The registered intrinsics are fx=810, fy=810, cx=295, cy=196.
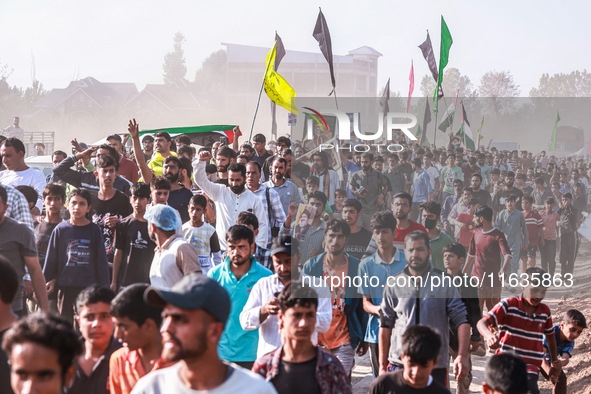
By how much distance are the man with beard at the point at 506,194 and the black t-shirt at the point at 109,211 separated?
10.7ft

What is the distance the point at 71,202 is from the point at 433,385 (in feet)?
11.2

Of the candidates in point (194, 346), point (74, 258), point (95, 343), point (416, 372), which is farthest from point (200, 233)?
point (194, 346)

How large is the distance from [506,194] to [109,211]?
348 cm

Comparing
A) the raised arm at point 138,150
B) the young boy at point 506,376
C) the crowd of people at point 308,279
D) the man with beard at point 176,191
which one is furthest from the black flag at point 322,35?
the young boy at point 506,376

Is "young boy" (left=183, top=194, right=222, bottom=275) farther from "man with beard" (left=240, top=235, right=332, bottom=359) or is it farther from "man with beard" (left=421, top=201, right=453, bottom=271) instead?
"man with beard" (left=421, top=201, right=453, bottom=271)

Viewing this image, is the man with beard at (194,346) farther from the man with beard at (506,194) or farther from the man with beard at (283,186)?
the man with beard at (283,186)

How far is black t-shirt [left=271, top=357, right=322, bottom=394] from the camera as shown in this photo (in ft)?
12.8

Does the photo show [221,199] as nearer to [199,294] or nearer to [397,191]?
[397,191]

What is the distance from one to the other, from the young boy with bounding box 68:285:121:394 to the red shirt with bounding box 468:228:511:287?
2.47 metres

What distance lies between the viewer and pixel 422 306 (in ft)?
17.3

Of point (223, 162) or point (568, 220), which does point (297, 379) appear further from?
point (223, 162)

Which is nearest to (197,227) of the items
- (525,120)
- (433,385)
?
(525,120)

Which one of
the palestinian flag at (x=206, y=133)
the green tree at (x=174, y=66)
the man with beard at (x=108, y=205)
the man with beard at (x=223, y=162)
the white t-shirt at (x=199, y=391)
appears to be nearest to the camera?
the white t-shirt at (x=199, y=391)

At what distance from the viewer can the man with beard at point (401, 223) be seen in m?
5.34
